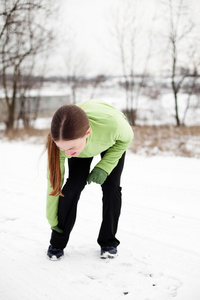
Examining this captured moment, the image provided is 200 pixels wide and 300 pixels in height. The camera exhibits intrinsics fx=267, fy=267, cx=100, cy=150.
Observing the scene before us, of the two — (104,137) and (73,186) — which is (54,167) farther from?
(104,137)

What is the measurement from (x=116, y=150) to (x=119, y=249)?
→ 81 cm

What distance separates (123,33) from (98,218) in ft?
44.0

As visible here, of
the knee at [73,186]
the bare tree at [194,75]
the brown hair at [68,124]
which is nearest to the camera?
the brown hair at [68,124]

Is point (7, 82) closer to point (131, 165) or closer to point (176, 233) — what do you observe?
point (131, 165)

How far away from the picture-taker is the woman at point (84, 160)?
1.33 meters

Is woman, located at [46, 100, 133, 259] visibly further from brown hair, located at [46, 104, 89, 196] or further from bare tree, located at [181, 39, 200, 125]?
bare tree, located at [181, 39, 200, 125]

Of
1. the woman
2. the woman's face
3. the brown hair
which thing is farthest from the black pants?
the brown hair

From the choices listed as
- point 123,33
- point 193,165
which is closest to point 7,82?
point 123,33

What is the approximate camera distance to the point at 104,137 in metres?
1.56

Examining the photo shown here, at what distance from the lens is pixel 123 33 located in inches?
552

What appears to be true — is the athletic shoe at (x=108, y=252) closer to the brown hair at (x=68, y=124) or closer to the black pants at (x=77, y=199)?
the black pants at (x=77, y=199)

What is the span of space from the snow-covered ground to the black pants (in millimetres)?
168

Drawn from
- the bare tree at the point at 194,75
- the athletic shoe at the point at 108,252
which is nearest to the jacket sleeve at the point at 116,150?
the athletic shoe at the point at 108,252

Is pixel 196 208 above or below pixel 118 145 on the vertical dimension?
below
